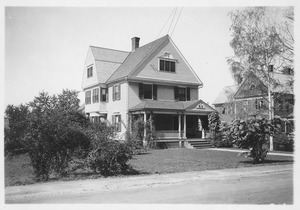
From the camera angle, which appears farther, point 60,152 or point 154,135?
point 154,135

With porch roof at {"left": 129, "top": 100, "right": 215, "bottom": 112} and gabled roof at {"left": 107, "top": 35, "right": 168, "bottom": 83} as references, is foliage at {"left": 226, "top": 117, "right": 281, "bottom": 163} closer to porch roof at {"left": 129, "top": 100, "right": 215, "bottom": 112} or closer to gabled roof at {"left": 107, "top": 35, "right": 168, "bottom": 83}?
porch roof at {"left": 129, "top": 100, "right": 215, "bottom": 112}

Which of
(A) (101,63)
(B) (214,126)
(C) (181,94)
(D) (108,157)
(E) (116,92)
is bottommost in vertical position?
(D) (108,157)

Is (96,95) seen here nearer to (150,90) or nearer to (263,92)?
(150,90)

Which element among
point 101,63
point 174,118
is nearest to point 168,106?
point 174,118

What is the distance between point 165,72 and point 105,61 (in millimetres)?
6765

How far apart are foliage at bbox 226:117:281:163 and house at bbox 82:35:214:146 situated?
404 inches

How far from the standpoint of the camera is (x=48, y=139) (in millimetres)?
10414

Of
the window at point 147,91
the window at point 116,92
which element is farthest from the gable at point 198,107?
the window at point 116,92

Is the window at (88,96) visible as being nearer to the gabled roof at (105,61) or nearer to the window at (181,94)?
the gabled roof at (105,61)

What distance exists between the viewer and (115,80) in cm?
2681

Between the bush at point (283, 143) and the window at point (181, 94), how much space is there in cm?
925
